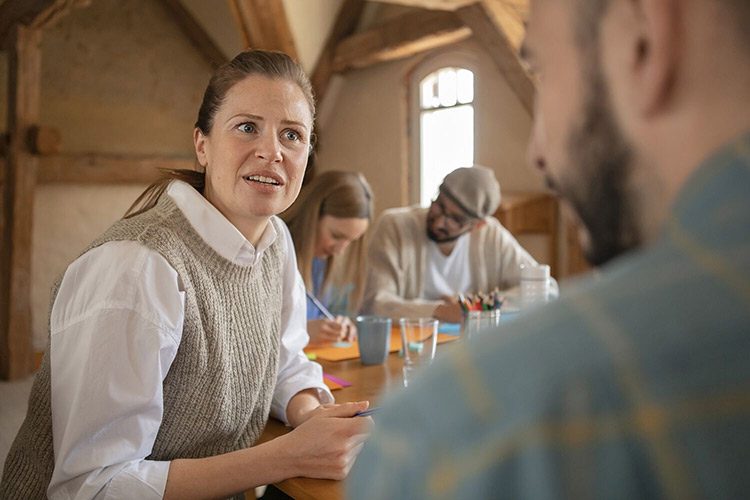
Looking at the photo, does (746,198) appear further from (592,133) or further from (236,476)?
(236,476)

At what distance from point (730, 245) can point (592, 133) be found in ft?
0.40

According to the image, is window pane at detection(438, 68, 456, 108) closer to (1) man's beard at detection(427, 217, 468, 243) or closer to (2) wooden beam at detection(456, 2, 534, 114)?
(2) wooden beam at detection(456, 2, 534, 114)

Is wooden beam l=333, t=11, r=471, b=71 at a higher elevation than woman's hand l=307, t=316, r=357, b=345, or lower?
higher

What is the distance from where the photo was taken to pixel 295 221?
2.88 meters

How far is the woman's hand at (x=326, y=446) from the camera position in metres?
1.24

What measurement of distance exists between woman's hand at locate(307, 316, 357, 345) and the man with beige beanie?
24.0 inches

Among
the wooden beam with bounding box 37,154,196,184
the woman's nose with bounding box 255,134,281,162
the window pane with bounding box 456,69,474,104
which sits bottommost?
the woman's nose with bounding box 255,134,281,162

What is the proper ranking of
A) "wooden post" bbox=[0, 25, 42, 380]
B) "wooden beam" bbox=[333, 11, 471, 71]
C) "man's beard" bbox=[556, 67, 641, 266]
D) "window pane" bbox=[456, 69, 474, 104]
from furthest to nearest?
1. "window pane" bbox=[456, 69, 474, 104]
2. "wooden beam" bbox=[333, 11, 471, 71]
3. "wooden post" bbox=[0, 25, 42, 380]
4. "man's beard" bbox=[556, 67, 641, 266]

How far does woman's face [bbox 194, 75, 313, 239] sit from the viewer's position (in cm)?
152

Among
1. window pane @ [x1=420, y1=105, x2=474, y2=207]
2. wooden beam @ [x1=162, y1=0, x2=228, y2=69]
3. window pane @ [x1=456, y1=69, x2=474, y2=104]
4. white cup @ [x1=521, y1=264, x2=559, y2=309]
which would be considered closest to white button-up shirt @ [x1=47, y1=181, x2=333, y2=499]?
white cup @ [x1=521, y1=264, x2=559, y2=309]

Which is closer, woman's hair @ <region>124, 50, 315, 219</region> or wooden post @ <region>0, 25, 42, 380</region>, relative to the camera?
woman's hair @ <region>124, 50, 315, 219</region>

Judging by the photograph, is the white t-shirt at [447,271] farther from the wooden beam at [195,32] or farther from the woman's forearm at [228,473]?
the wooden beam at [195,32]

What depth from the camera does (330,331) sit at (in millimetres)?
2406

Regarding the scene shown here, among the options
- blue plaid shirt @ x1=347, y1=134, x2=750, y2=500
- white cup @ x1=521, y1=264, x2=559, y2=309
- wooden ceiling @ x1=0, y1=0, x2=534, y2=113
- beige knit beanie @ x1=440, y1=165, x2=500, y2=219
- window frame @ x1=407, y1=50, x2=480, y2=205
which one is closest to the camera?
blue plaid shirt @ x1=347, y1=134, x2=750, y2=500
